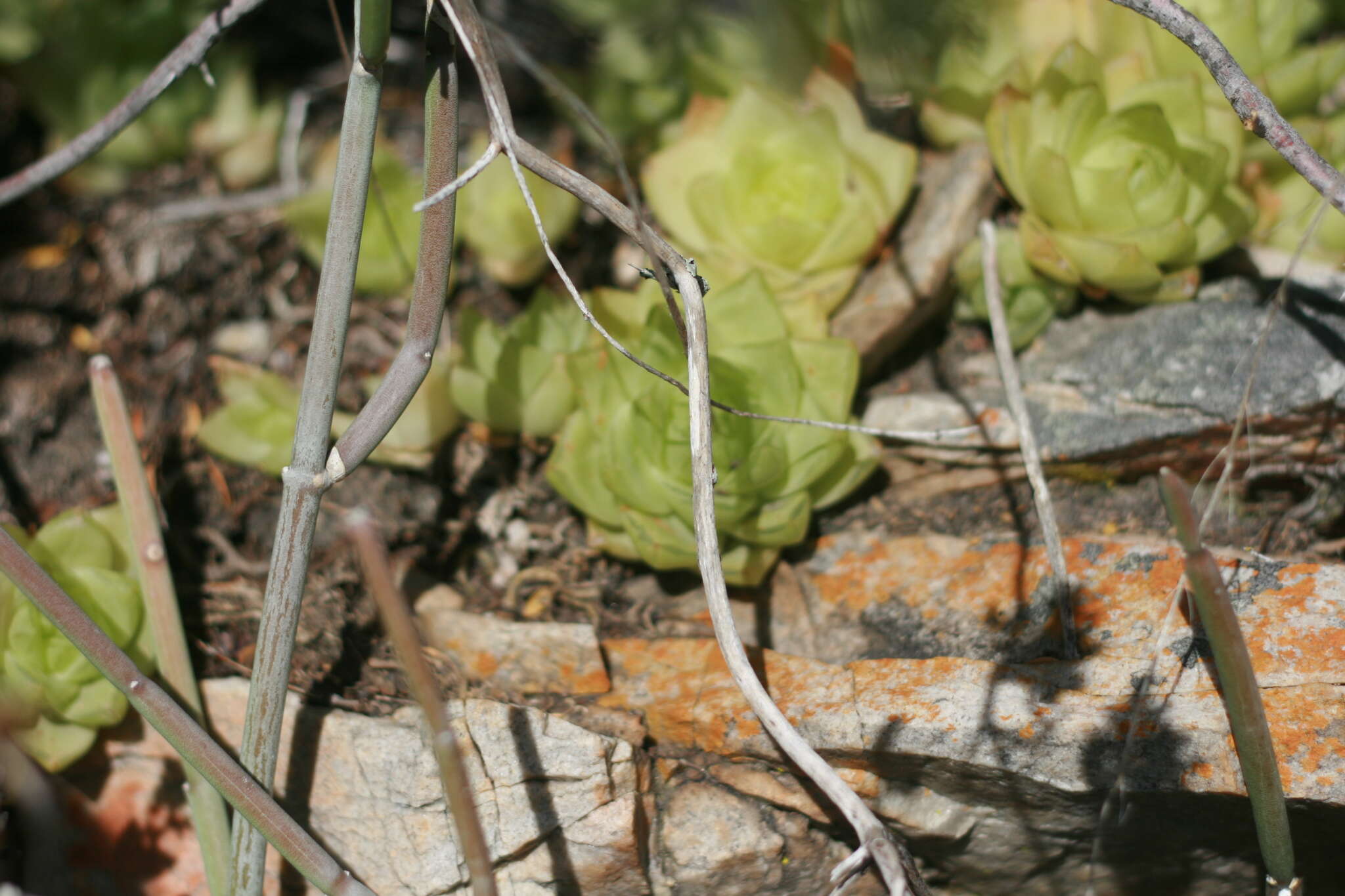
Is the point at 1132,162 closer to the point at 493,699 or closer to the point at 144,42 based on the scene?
the point at 493,699

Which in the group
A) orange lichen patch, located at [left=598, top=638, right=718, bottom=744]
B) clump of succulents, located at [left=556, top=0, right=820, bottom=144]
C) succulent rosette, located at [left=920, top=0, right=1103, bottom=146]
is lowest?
orange lichen patch, located at [left=598, top=638, right=718, bottom=744]

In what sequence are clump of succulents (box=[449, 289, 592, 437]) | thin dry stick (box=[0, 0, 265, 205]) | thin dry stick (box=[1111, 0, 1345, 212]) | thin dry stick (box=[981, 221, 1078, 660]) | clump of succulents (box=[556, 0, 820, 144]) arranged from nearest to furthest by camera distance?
thin dry stick (box=[1111, 0, 1345, 212])
thin dry stick (box=[0, 0, 265, 205])
thin dry stick (box=[981, 221, 1078, 660])
clump of succulents (box=[449, 289, 592, 437])
clump of succulents (box=[556, 0, 820, 144])

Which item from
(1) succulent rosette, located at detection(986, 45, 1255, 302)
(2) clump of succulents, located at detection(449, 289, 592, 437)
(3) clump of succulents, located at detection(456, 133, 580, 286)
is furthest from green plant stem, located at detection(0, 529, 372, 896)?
(1) succulent rosette, located at detection(986, 45, 1255, 302)

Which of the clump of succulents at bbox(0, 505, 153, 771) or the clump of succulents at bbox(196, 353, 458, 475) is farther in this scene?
the clump of succulents at bbox(196, 353, 458, 475)

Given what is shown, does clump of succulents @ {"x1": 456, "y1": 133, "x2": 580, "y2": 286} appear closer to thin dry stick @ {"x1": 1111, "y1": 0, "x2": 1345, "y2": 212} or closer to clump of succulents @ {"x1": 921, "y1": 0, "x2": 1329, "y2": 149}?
clump of succulents @ {"x1": 921, "y1": 0, "x2": 1329, "y2": 149}

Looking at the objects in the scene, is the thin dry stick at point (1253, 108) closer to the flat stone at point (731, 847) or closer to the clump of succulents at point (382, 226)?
the flat stone at point (731, 847)

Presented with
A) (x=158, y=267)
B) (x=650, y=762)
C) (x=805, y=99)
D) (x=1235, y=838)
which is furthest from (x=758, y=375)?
(x=158, y=267)

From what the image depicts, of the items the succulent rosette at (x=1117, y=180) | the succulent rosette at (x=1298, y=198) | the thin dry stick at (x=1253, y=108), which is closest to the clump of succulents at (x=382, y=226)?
the succulent rosette at (x=1117, y=180)
